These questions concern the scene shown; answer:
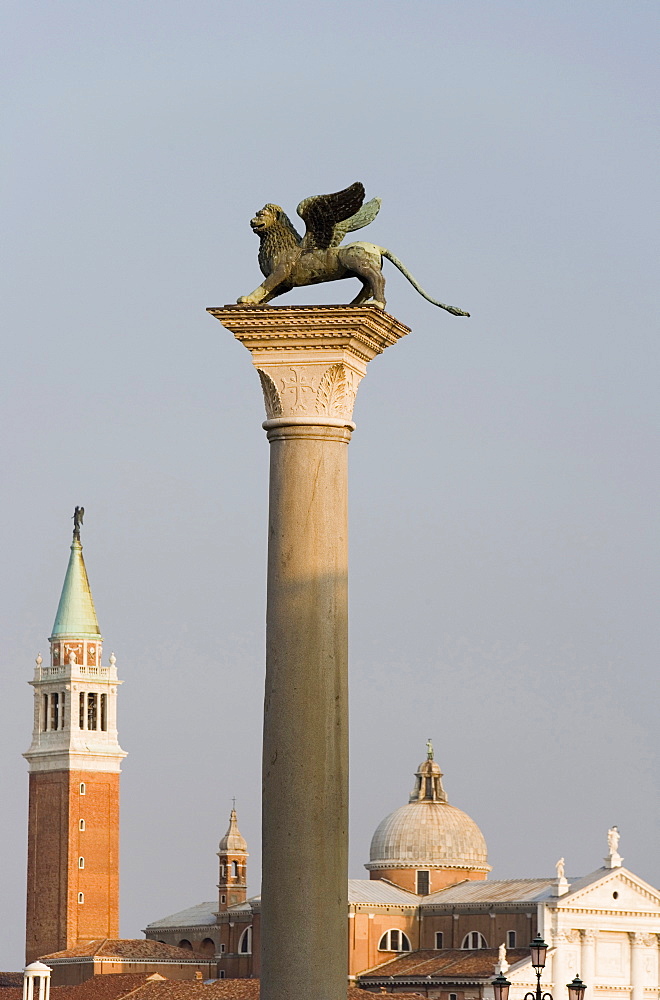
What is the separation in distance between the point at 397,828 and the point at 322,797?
67731 millimetres

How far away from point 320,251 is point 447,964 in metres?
60.9

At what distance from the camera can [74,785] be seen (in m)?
81.8

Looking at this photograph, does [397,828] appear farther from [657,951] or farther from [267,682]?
[267,682]

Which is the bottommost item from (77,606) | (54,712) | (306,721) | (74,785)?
(306,721)

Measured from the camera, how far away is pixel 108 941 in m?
78.3

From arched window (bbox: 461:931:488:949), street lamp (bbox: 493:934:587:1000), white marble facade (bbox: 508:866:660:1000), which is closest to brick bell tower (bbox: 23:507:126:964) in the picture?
arched window (bbox: 461:931:488:949)

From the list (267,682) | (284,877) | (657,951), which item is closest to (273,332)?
(267,682)

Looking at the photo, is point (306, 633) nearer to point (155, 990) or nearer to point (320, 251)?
point (320, 251)

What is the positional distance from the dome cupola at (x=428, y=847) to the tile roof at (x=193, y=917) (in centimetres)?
756

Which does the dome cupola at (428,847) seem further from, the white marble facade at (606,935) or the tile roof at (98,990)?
the tile roof at (98,990)

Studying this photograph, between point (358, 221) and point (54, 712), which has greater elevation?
point (54, 712)

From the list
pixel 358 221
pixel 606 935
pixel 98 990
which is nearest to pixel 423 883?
pixel 606 935

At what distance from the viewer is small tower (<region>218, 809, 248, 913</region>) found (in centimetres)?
8281

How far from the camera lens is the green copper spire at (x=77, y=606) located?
8481 centimetres
